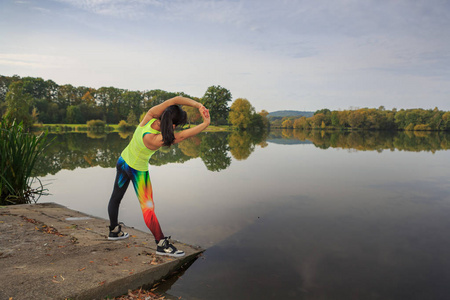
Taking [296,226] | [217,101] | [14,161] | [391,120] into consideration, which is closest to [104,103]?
[217,101]

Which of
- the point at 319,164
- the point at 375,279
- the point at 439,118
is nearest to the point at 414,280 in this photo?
the point at 375,279

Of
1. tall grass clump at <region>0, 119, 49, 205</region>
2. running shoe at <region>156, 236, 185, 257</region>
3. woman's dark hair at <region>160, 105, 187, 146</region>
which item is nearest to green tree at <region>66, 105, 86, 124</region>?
tall grass clump at <region>0, 119, 49, 205</region>

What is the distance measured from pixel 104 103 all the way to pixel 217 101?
30.7 m

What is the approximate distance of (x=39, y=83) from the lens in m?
73.9

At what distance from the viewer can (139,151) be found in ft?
12.7

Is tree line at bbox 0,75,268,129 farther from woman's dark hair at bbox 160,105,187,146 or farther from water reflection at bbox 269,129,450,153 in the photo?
woman's dark hair at bbox 160,105,187,146

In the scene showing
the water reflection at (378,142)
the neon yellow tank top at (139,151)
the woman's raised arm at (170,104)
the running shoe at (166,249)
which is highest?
the woman's raised arm at (170,104)

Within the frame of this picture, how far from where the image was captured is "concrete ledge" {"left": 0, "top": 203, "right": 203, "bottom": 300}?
301cm

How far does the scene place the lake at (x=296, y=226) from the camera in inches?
148

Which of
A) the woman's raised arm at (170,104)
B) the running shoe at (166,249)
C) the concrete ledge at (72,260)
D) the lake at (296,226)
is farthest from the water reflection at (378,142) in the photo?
the concrete ledge at (72,260)

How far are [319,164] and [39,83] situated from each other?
79.3 meters

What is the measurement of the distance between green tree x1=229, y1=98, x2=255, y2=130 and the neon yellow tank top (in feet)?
222

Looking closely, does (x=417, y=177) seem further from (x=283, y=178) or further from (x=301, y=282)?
(x=301, y=282)

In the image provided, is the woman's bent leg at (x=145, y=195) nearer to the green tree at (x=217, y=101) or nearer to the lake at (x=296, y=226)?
the lake at (x=296, y=226)
